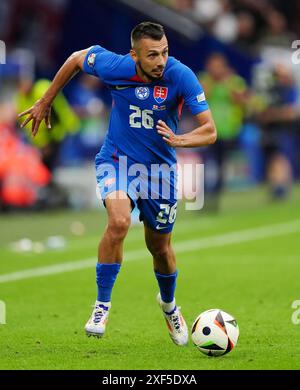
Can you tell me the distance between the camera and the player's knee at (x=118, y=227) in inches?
303

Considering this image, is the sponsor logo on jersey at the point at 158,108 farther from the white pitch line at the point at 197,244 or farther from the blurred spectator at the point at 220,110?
the blurred spectator at the point at 220,110

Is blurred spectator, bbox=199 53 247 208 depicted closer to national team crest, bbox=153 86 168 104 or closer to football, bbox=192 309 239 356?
national team crest, bbox=153 86 168 104

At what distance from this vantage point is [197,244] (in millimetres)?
14914

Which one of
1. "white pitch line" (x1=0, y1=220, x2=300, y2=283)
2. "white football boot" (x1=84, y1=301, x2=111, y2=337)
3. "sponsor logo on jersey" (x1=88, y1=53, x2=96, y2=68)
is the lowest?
"white pitch line" (x1=0, y1=220, x2=300, y2=283)

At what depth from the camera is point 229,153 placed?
69.5 ft

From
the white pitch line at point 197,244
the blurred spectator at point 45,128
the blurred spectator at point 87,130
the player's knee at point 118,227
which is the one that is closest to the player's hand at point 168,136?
the player's knee at point 118,227

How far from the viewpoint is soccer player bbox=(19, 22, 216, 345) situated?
25.5 feet

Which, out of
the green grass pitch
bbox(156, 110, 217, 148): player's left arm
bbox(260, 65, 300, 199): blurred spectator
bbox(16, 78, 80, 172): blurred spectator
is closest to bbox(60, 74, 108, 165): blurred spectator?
bbox(16, 78, 80, 172): blurred spectator

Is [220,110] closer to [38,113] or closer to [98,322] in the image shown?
[38,113]

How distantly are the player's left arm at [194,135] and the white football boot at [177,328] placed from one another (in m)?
1.30

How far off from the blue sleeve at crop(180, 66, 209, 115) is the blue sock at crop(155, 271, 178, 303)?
124 cm

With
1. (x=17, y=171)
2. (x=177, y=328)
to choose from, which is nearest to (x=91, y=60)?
(x=177, y=328)

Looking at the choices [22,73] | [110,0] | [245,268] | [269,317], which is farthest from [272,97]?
[269,317]
